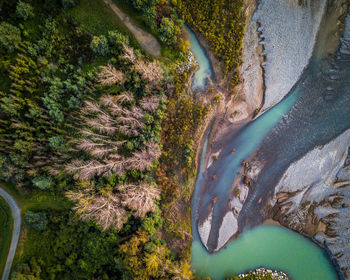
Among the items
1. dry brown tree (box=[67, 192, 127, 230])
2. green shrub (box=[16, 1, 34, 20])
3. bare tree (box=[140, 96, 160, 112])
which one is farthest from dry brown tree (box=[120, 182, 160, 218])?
green shrub (box=[16, 1, 34, 20])

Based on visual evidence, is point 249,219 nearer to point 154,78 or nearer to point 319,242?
point 319,242

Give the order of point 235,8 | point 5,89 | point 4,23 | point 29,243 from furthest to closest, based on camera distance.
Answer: point 235,8
point 29,243
point 5,89
point 4,23

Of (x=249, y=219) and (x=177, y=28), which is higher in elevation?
(x=177, y=28)

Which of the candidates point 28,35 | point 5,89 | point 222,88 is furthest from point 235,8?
point 5,89

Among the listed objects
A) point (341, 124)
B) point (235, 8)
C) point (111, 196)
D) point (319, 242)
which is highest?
point (235, 8)

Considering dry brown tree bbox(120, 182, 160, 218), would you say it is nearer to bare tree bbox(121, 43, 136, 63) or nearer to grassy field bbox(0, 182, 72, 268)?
grassy field bbox(0, 182, 72, 268)

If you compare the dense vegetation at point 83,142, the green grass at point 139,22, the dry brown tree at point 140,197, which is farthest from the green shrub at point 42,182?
the green grass at point 139,22
